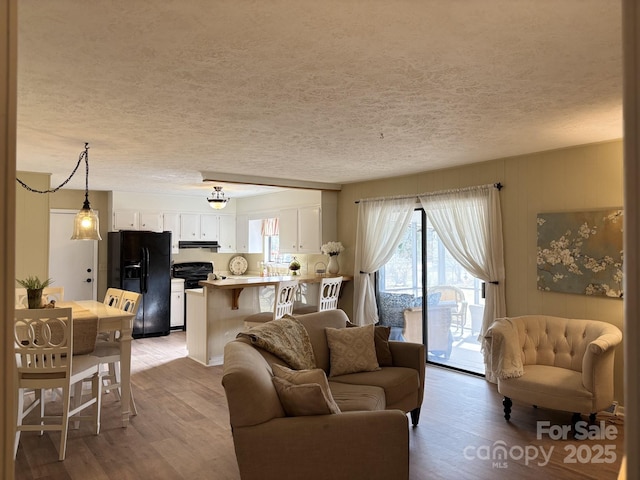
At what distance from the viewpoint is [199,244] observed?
8633 millimetres

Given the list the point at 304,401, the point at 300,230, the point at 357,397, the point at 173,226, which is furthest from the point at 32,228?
the point at 304,401

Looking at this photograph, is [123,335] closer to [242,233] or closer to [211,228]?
[211,228]

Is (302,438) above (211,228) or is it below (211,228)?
below

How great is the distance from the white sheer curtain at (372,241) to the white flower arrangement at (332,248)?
1.19 ft

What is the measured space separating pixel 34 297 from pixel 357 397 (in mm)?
2743

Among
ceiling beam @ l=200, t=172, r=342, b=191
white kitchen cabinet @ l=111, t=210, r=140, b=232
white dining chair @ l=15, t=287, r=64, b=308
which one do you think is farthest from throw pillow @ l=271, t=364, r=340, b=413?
white kitchen cabinet @ l=111, t=210, r=140, b=232

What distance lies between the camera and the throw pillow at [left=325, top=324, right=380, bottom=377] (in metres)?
3.67

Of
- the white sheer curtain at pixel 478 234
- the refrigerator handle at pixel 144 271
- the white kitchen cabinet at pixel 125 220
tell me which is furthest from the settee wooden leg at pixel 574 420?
the white kitchen cabinet at pixel 125 220

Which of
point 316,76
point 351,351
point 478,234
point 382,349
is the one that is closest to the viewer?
point 316,76

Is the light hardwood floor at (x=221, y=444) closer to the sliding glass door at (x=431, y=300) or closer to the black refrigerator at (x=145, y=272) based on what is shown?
the sliding glass door at (x=431, y=300)

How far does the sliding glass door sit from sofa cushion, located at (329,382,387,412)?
7.98ft

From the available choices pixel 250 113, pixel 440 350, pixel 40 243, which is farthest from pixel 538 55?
pixel 40 243

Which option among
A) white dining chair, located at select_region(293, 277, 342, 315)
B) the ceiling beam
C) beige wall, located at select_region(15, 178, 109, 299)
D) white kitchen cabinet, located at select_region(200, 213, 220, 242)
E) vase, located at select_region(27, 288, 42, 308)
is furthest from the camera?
white kitchen cabinet, located at select_region(200, 213, 220, 242)

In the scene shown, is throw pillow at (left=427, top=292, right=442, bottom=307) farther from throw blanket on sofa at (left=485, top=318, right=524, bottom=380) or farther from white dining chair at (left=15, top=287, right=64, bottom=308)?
white dining chair at (left=15, top=287, right=64, bottom=308)
